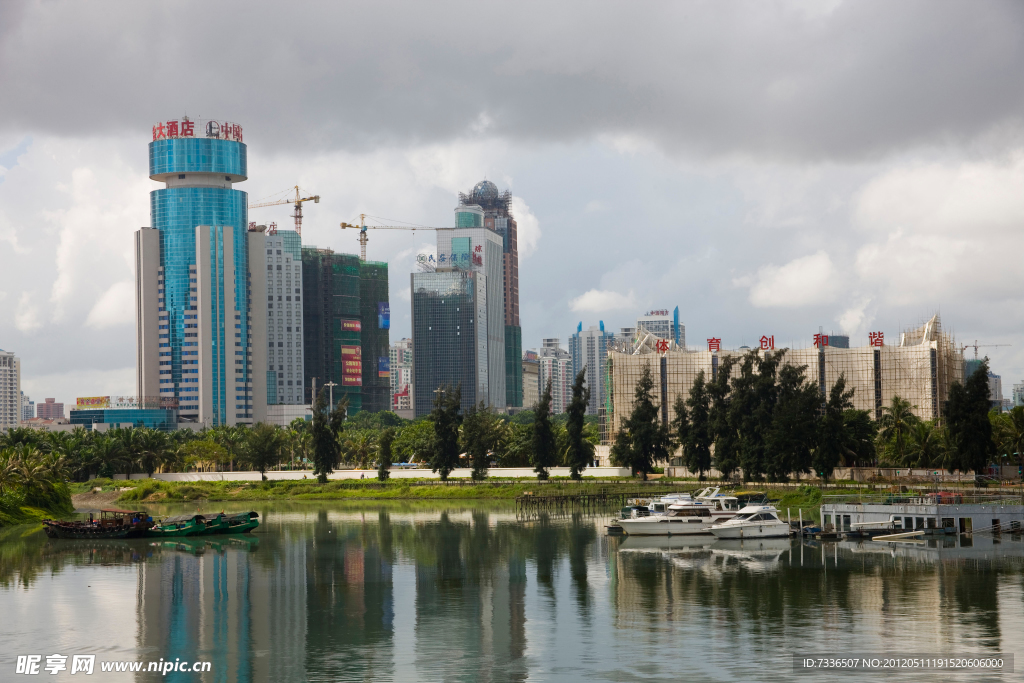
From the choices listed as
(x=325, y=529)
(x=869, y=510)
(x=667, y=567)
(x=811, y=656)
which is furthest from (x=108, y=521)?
(x=811, y=656)

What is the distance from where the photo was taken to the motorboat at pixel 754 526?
93438mm

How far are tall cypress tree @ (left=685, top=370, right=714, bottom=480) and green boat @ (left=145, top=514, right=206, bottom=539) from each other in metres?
60.1

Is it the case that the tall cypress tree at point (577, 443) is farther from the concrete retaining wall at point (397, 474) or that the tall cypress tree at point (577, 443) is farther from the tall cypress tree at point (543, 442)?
the concrete retaining wall at point (397, 474)

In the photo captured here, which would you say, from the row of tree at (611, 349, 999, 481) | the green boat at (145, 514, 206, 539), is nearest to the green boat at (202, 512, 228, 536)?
the green boat at (145, 514, 206, 539)

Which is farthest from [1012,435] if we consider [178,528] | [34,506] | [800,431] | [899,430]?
[34,506]

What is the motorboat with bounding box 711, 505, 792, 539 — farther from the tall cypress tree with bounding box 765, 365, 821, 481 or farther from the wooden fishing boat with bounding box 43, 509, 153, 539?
the wooden fishing boat with bounding box 43, 509, 153, 539

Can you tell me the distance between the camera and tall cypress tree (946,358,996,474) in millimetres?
108938

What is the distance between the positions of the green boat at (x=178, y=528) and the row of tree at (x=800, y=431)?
58.6 metres

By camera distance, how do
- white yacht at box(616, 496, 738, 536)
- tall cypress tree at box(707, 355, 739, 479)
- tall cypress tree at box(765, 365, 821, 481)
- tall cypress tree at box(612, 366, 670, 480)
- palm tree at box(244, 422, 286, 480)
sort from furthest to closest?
palm tree at box(244, 422, 286, 480)
tall cypress tree at box(612, 366, 670, 480)
tall cypress tree at box(707, 355, 739, 479)
tall cypress tree at box(765, 365, 821, 481)
white yacht at box(616, 496, 738, 536)

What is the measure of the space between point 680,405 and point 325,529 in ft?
164

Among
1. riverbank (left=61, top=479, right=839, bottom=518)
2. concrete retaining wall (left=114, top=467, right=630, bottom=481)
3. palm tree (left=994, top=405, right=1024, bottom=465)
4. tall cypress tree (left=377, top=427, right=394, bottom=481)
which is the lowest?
riverbank (left=61, top=479, right=839, bottom=518)

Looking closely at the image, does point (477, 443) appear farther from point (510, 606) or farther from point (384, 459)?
point (510, 606)

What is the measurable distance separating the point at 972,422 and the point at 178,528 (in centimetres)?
8219

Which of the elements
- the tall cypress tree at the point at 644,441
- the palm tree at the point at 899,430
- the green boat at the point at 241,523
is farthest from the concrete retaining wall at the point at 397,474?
the green boat at the point at 241,523
